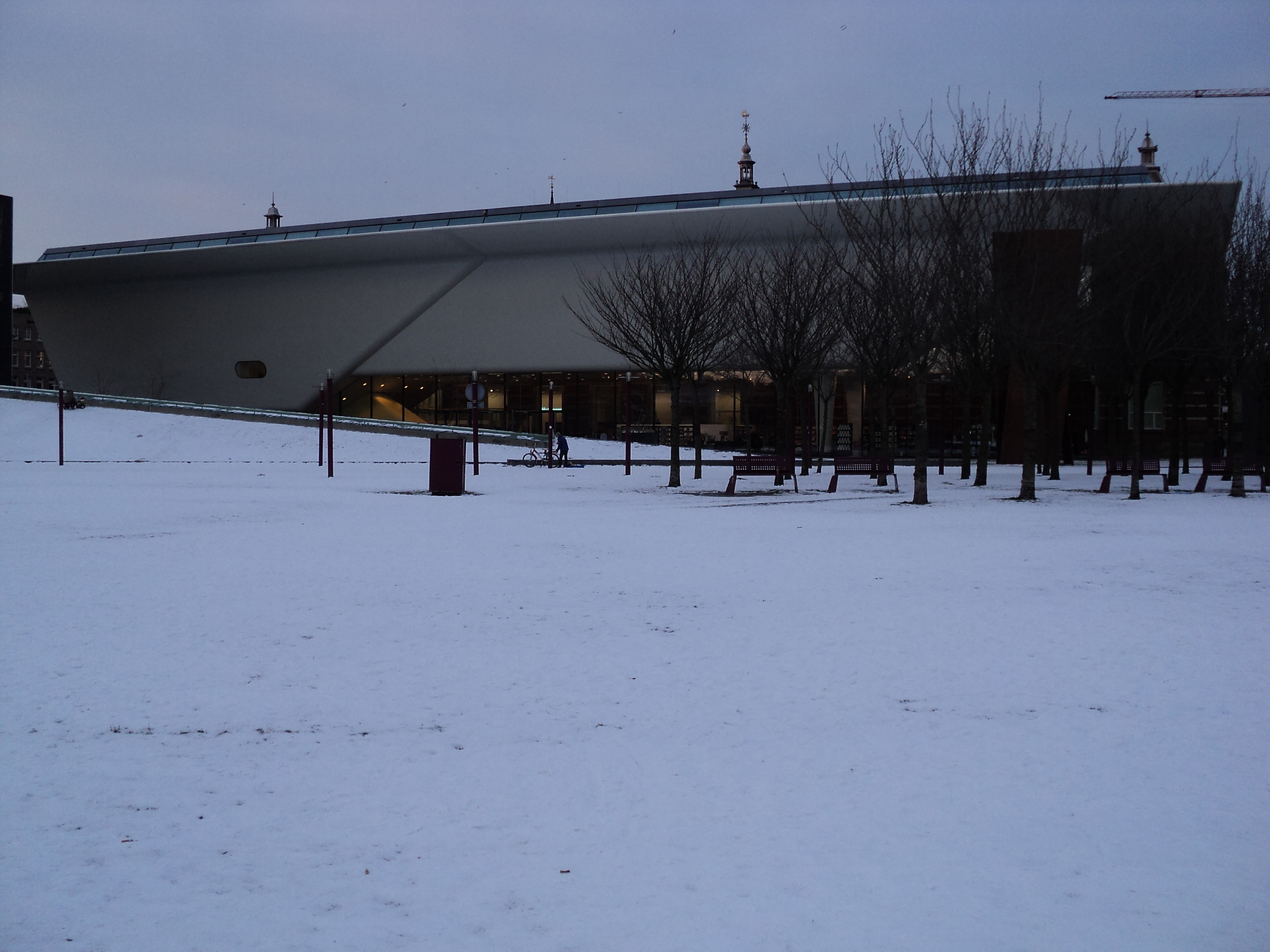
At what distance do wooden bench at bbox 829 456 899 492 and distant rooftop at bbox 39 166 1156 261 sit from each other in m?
22.6

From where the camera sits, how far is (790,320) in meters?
27.6

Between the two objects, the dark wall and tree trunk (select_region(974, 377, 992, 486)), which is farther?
the dark wall

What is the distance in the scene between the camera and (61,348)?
71.1 meters

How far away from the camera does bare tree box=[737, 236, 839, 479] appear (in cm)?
2742

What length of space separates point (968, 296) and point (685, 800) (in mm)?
19047

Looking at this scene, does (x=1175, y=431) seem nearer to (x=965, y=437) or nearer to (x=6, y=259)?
(x=965, y=437)

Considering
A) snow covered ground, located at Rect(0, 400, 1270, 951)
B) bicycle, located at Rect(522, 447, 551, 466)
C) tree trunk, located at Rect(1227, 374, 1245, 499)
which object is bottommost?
bicycle, located at Rect(522, 447, 551, 466)

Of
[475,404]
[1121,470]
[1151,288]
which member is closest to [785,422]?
[475,404]

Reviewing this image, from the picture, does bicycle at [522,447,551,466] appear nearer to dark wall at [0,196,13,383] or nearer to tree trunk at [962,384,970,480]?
tree trunk at [962,384,970,480]

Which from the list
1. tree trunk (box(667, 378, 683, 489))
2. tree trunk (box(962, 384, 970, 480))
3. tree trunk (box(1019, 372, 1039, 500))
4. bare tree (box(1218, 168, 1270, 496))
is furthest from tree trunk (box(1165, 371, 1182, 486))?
tree trunk (box(667, 378, 683, 489))

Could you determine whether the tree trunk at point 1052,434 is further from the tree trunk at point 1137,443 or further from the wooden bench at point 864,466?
the wooden bench at point 864,466

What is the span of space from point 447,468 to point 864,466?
9498 mm

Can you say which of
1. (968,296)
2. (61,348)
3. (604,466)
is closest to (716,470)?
(604,466)

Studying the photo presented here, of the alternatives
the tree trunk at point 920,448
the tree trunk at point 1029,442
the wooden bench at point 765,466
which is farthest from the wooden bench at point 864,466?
the tree trunk at point 920,448
